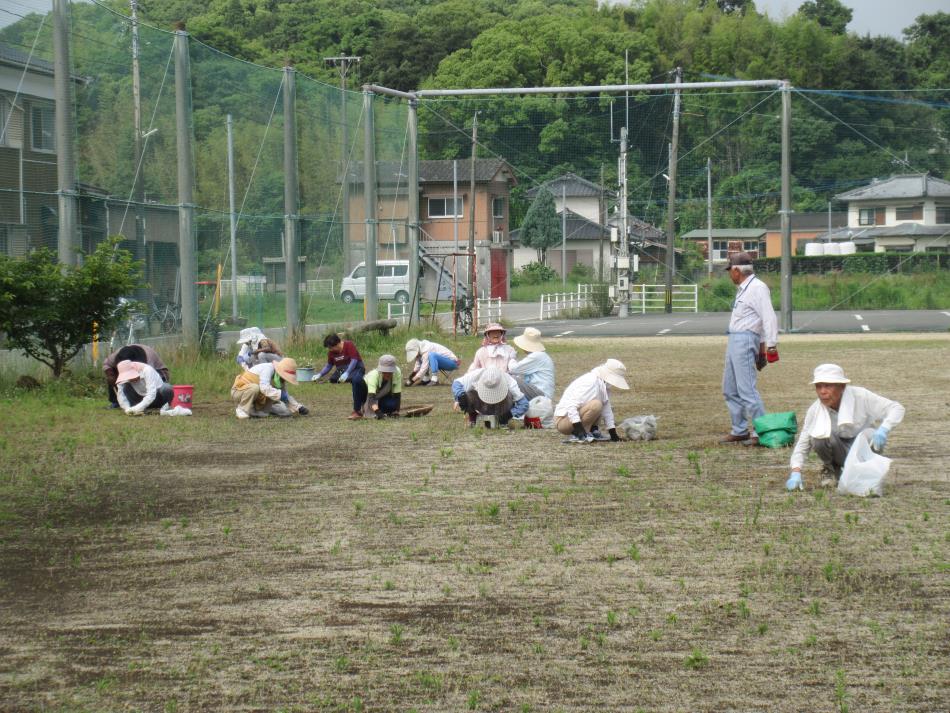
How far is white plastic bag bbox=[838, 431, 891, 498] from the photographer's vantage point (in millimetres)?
8273

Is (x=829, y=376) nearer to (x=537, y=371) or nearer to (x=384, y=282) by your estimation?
(x=537, y=371)

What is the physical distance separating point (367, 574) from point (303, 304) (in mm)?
17510

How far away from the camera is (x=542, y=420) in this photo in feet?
41.6

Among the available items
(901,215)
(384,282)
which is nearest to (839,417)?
(384,282)

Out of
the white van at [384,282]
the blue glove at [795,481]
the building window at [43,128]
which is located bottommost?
the blue glove at [795,481]

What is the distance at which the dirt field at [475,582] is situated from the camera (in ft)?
15.5

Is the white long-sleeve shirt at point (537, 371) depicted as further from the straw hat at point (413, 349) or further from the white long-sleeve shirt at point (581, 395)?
the straw hat at point (413, 349)

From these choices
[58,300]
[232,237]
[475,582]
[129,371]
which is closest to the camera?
[475,582]

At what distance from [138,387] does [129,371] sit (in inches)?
7.7

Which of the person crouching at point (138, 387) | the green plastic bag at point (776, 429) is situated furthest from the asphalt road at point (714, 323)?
the green plastic bag at point (776, 429)

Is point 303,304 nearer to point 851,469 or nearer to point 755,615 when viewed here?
point 851,469

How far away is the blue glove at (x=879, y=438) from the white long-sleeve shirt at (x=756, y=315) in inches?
115

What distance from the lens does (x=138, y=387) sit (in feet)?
46.2

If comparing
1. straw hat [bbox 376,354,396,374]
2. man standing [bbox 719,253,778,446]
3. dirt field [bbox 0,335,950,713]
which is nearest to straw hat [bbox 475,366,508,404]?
dirt field [bbox 0,335,950,713]
